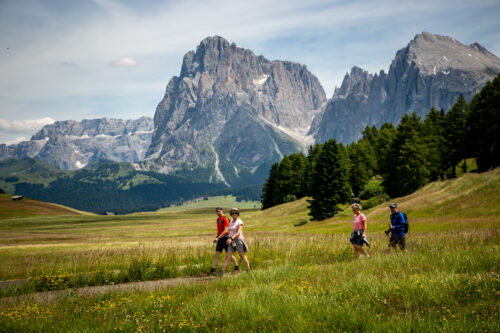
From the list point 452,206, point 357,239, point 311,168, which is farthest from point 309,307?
point 311,168

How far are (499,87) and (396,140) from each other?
1792cm

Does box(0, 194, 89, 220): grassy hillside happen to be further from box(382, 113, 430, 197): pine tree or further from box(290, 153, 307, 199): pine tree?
box(382, 113, 430, 197): pine tree

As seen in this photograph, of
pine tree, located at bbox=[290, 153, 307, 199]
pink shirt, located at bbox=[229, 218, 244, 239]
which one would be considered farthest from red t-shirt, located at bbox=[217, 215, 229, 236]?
pine tree, located at bbox=[290, 153, 307, 199]

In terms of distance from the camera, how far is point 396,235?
15141 mm

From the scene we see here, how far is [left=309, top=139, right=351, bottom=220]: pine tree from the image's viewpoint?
196 feet

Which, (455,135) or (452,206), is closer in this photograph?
(452,206)

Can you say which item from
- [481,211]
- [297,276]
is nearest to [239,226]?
[297,276]

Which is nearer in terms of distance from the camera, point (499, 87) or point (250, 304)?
point (250, 304)

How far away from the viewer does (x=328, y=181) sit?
2359 inches

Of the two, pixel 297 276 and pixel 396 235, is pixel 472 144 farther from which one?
pixel 297 276

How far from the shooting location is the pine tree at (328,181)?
59656 mm

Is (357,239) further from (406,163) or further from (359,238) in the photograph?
(406,163)

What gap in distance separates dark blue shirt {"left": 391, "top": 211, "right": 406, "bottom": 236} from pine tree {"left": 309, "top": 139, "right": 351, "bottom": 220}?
44503 mm

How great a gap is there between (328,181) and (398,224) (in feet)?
149
